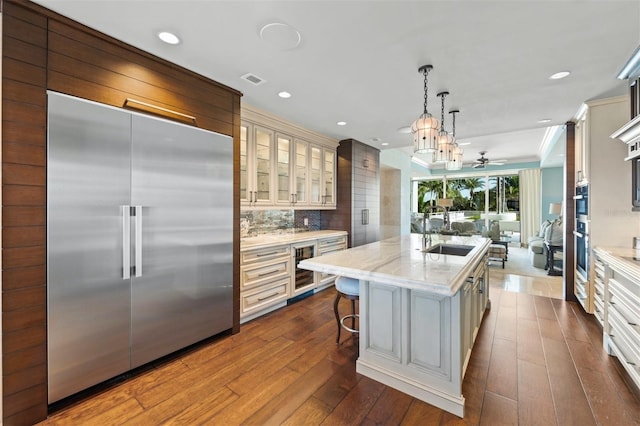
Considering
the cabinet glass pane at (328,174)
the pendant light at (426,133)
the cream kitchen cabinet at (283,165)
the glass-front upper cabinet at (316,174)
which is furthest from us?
the cabinet glass pane at (328,174)

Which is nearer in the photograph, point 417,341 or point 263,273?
point 417,341

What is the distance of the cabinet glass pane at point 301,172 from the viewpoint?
4.05m

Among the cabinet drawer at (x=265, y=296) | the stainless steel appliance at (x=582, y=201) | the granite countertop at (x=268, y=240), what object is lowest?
the cabinet drawer at (x=265, y=296)

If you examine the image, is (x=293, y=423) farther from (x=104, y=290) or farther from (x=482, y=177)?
(x=482, y=177)

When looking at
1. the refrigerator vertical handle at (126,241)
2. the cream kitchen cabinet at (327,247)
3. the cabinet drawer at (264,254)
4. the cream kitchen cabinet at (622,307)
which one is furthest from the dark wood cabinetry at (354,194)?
the refrigerator vertical handle at (126,241)

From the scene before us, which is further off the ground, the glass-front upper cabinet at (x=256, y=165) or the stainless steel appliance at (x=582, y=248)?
the glass-front upper cabinet at (x=256, y=165)

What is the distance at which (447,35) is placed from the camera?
6.05 feet

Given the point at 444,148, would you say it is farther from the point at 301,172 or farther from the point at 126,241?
the point at 126,241

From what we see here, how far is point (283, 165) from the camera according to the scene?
Answer: 3793 millimetres

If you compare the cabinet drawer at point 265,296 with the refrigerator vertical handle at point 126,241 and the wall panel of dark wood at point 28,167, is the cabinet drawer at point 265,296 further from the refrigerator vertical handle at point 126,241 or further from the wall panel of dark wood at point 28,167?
the wall panel of dark wood at point 28,167

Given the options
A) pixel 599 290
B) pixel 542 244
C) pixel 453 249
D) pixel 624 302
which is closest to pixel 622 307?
pixel 624 302

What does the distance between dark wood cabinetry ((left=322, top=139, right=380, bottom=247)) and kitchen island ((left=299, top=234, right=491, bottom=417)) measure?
255 cm

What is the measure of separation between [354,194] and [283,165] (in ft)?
4.94

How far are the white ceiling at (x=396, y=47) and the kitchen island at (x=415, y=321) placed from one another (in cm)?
158
